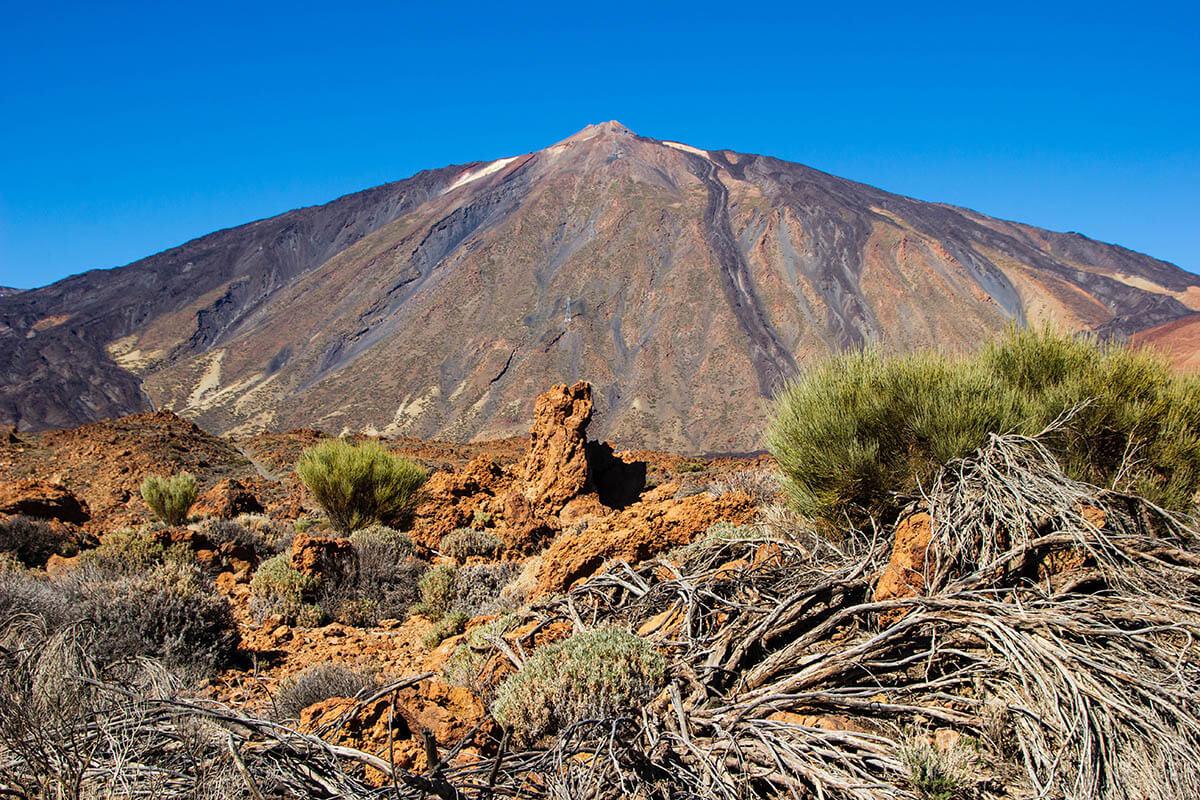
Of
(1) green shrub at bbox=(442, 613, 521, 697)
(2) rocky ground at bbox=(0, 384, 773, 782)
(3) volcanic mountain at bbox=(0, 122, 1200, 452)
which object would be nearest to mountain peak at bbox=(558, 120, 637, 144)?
(3) volcanic mountain at bbox=(0, 122, 1200, 452)

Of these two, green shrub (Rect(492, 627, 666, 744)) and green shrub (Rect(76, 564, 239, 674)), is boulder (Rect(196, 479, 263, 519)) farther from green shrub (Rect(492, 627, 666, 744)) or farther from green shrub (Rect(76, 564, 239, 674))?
green shrub (Rect(492, 627, 666, 744))

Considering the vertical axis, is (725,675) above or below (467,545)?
above

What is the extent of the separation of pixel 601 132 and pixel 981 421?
116014 millimetres

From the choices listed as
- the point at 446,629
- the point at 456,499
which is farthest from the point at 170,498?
the point at 446,629

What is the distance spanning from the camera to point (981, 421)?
16.0 feet

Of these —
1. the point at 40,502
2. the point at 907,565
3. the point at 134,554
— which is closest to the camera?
the point at 907,565

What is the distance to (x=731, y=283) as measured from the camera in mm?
72625

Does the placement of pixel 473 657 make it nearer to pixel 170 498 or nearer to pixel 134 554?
pixel 134 554

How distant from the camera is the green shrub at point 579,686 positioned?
2928mm

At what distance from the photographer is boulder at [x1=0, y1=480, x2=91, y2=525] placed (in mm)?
8336

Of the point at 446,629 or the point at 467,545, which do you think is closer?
the point at 446,629

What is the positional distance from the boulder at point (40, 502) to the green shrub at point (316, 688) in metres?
6.75

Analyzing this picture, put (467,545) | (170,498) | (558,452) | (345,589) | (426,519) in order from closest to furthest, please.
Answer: (345,589) → (467,545) → (426,519) → (558,452) → (170,498)

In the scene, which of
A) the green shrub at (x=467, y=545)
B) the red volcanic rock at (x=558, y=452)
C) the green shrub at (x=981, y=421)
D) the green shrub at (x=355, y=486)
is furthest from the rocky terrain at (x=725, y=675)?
the green shrub at (x=355, y=486)
